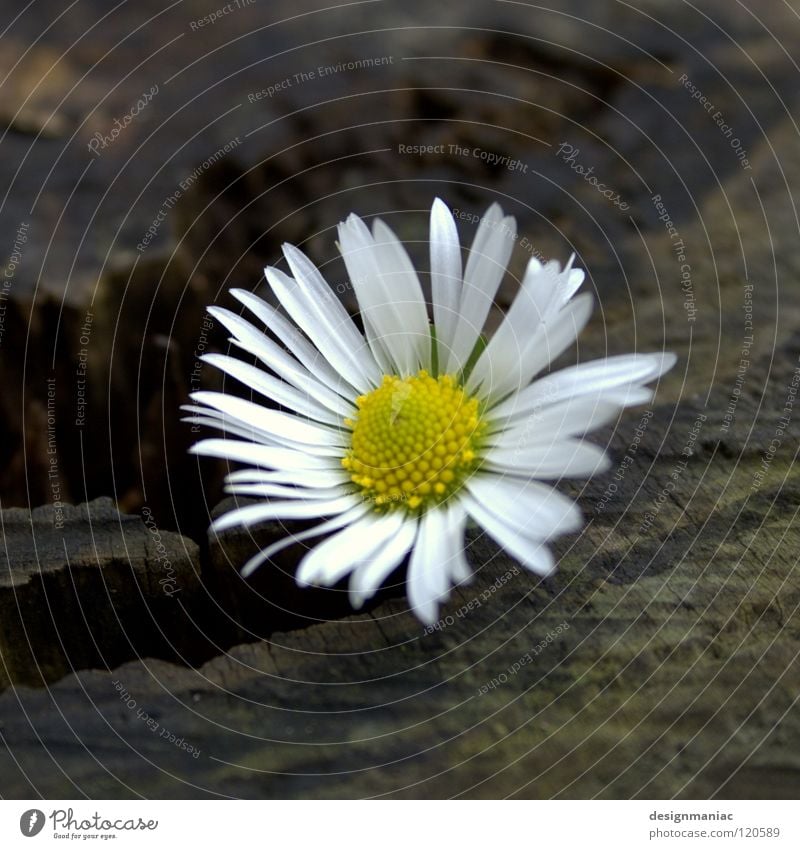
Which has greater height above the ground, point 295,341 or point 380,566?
point 295,341

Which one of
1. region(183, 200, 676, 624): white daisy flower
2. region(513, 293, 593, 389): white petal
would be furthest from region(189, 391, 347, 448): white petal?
region(513, 293, 593, 389): white petal

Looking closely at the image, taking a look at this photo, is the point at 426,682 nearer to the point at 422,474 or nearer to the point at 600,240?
the point at 422,474

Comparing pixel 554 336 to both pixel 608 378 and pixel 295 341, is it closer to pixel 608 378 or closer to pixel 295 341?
pixel 608 378

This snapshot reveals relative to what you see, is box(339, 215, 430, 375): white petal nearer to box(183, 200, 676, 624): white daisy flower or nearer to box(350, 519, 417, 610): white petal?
box(183, 200, 676, 624): white daisy flower

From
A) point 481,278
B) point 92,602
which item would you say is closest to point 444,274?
point 481,278

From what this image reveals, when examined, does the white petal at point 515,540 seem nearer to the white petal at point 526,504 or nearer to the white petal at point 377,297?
the white petal at point 526,504

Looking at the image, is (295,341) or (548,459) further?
(295,341)
